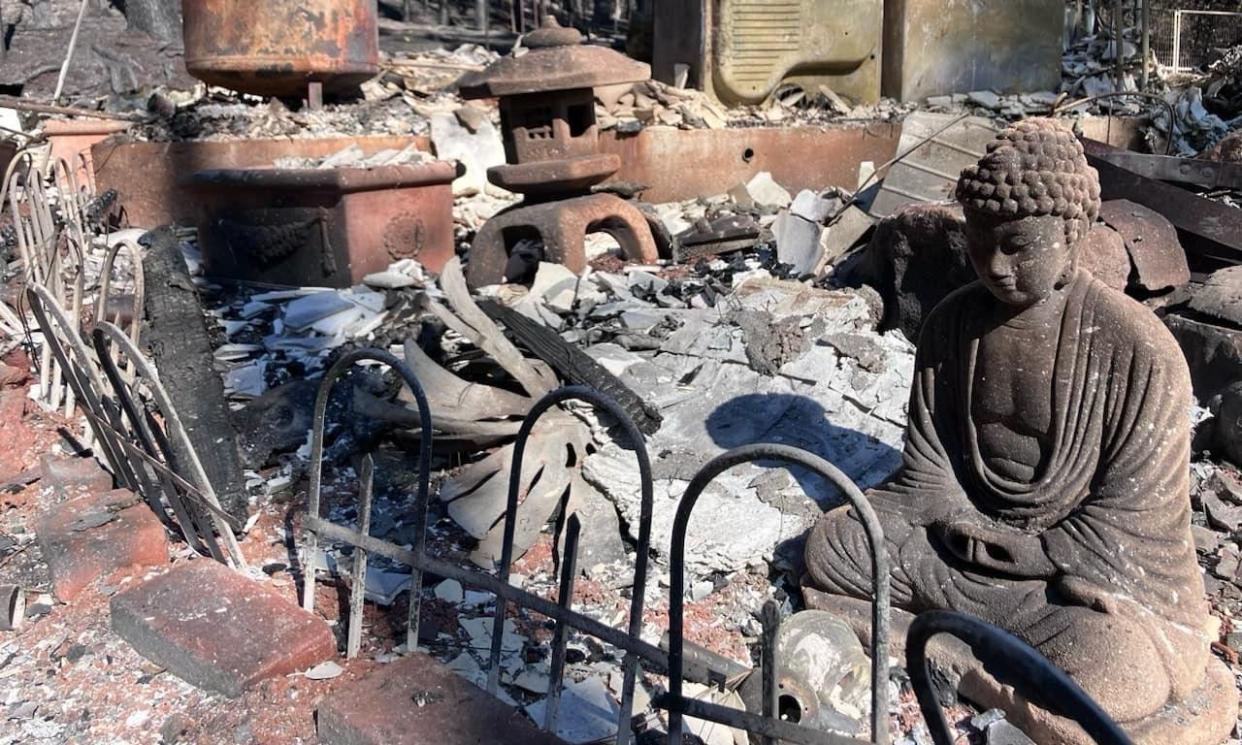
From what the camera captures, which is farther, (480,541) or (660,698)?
(480,541)

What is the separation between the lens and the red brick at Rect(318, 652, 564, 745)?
2498 mm

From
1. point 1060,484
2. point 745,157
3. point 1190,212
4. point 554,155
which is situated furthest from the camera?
point 745,157

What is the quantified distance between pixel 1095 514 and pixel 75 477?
3.62 meters

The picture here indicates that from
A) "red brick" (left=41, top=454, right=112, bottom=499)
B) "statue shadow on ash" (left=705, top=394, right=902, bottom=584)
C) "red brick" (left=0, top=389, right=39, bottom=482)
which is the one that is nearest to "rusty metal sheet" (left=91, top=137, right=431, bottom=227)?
"red brick" (left=0, top=389, right=39, bottom=482)

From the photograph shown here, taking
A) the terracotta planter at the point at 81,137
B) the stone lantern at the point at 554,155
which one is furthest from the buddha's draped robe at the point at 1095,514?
the terracotta planter at the point at 81,137

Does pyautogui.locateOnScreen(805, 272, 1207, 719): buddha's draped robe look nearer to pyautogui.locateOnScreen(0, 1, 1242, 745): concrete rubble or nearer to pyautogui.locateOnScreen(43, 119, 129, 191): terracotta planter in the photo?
pyautogui.locateOnScreen(0, 1, 1242, 745): concrete rubble

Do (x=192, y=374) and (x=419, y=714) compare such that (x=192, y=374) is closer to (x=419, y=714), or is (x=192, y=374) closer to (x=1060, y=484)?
(x=419, y=714)

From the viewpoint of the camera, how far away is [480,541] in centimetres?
384

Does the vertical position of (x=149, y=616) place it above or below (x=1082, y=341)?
below

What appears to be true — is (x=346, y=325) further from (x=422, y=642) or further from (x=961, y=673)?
(x=961, y=673)

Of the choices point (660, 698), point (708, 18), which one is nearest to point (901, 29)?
point (708, 18)

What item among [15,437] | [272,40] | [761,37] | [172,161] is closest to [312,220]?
[272,40]

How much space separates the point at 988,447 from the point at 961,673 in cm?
69

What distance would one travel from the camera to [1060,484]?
3051mm
